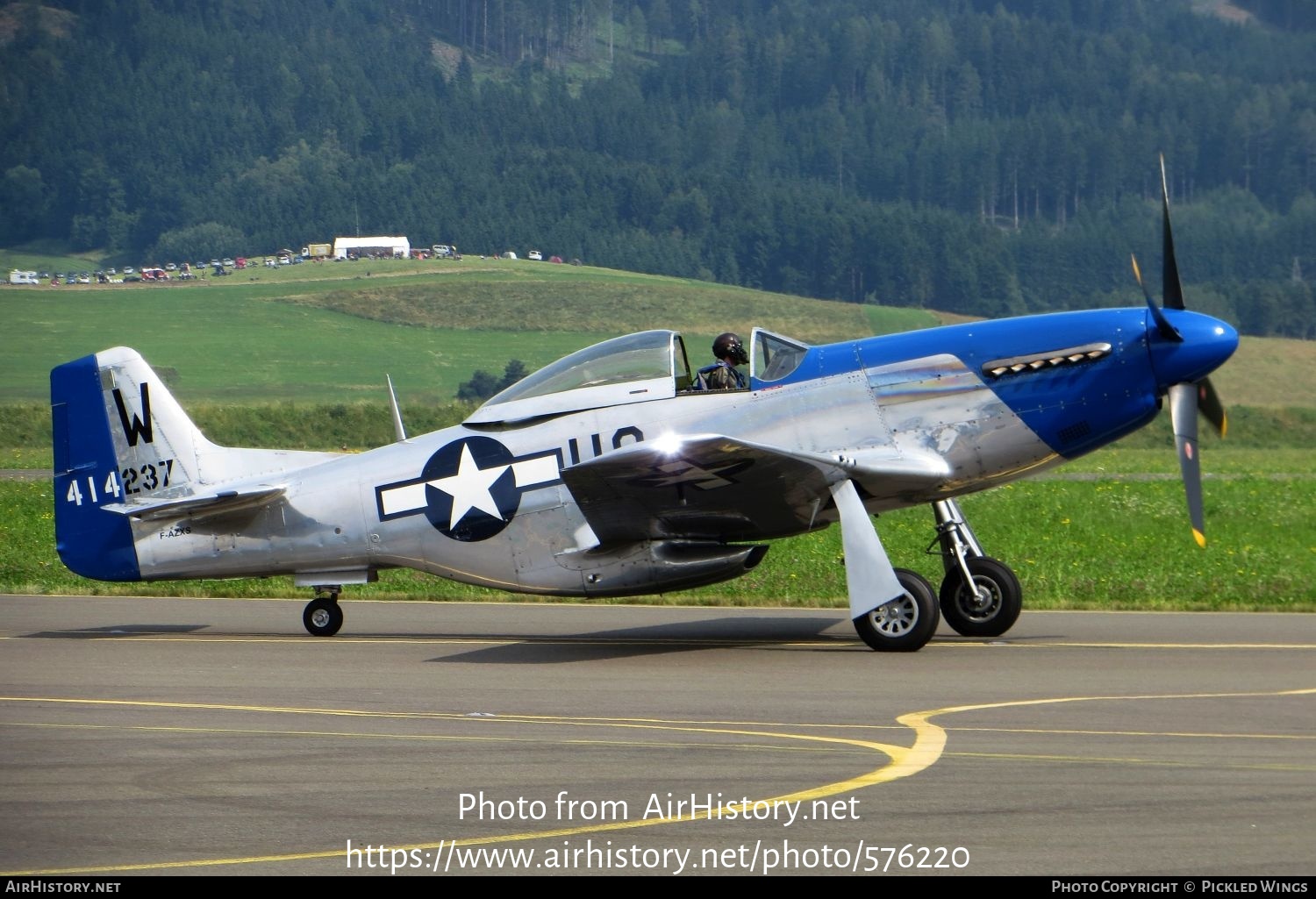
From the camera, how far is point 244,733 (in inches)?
368

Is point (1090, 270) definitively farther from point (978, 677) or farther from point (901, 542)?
point (978, 677)

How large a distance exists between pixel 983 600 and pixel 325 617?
5857 mm

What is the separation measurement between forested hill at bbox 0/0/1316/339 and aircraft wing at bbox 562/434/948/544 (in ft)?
338

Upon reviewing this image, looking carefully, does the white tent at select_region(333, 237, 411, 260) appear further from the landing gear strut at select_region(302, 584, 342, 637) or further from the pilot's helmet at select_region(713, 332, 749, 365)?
the pilot's helmet at select_region(713, 332, 749, 365)

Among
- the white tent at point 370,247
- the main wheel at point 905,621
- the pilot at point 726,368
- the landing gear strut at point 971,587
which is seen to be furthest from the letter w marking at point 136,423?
the white tent at point 370,247

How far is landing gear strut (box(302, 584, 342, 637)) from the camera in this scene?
14.3 metres

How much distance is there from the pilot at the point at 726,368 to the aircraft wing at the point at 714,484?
815 mm

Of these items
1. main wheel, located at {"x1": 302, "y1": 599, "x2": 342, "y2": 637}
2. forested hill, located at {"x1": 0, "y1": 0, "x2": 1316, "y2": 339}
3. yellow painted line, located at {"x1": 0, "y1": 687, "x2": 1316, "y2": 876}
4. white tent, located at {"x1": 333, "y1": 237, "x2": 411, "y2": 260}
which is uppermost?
forested hill, located at {"x1": 0, "y1": 0, "x2": 1316, "y2": 339}

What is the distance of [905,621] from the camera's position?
12227 millimetres

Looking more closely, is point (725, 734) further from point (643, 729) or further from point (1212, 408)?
point (1212, 408)

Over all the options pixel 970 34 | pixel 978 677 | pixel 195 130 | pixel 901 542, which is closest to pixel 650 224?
pixel 195 130

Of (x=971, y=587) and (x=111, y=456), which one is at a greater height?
(x=111, y=456)

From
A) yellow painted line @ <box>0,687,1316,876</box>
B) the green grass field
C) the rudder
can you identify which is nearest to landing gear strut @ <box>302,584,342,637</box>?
the rudder

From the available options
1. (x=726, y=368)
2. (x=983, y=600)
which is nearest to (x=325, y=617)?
(x=726, y=368)
